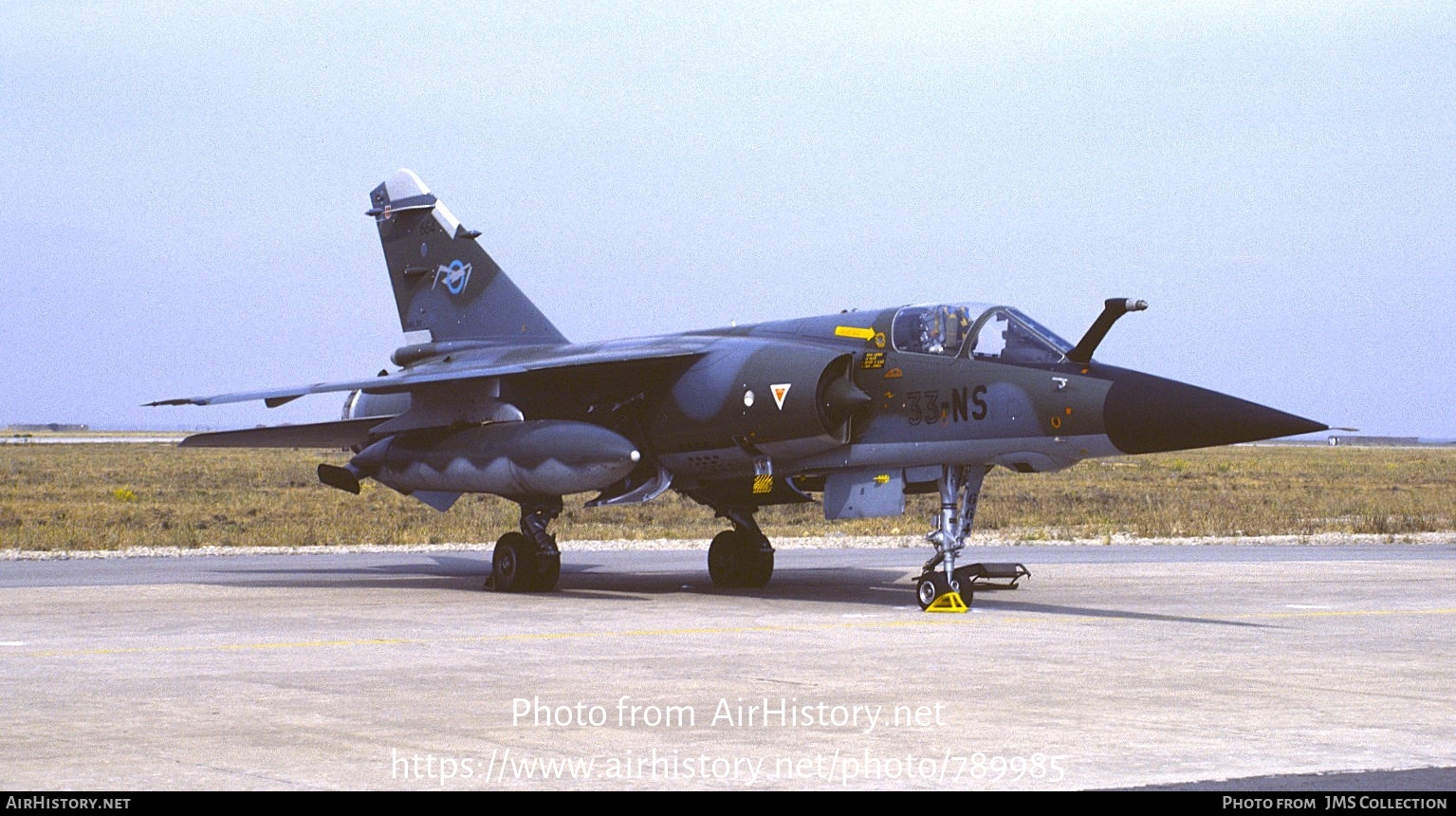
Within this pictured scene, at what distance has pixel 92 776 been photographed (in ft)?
24.1

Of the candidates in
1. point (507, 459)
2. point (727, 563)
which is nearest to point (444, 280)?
point (507, 459)

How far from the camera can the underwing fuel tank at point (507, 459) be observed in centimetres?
1756

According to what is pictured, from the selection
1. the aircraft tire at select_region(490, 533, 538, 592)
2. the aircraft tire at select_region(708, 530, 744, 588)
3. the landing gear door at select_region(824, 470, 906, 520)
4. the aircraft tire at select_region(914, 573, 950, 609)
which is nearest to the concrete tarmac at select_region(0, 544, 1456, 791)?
the aircraft tire at select_region(490, 533, 538, 592)

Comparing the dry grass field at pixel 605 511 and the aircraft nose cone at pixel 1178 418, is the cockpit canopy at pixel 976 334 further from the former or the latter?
the dry grass field at pixel 605 511

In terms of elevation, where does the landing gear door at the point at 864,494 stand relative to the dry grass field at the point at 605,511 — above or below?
above

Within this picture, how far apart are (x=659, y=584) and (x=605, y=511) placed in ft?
66.4

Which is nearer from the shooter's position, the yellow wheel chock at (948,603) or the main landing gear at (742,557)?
the yellow wheel chock at (948,603)

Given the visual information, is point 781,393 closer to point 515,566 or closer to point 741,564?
point 741,564

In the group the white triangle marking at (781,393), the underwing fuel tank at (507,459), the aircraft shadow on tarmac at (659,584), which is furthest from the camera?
the underwing fuel tank at (507,459)

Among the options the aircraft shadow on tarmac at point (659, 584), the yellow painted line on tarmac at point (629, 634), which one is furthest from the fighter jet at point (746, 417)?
the yellow painted line on tarmac at point (629, 634)

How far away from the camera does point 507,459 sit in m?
18.1

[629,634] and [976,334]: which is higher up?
[976,334]

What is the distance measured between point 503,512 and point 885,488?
23.0m

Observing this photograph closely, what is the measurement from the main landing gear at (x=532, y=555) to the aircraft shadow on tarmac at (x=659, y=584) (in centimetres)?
18
